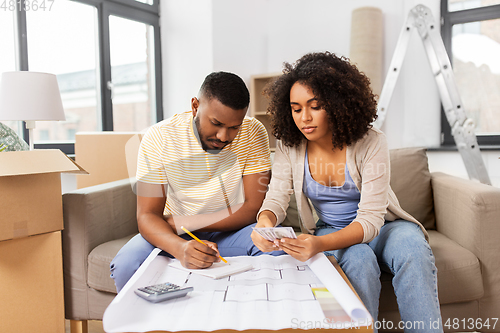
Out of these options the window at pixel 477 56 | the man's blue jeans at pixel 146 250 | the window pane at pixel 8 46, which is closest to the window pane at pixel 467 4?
the window at pixel 477 56

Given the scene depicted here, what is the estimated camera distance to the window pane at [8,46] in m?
2.28

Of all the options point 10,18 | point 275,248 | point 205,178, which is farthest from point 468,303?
point 10,18

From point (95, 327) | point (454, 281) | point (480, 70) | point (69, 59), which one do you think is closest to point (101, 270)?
point (95, 327)

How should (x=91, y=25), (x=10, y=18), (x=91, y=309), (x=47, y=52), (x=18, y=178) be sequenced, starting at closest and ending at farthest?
1. (x=18, y=178)
2. (x=91, y=309)
3. (x=10, y=18)
4. (x=47, y=52)
5. (x=91, y=25)

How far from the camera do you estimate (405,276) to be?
1.06 metres

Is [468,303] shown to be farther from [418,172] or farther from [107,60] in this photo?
[107,60]

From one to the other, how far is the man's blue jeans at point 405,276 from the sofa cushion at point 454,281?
182 mm

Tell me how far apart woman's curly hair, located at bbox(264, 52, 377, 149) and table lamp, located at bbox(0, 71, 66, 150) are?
1099 millimetres

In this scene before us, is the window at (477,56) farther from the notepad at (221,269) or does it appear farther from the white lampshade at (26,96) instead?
the white lampshade at (26,96)

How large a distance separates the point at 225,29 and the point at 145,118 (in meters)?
0.95

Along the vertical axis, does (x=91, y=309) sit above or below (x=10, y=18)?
below

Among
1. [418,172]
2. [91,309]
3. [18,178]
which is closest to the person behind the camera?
[18,178]

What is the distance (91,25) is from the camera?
279 cm

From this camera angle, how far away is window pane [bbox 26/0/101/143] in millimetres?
2475
